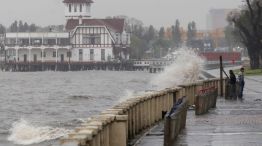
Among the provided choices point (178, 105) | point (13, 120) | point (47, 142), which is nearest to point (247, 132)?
point (178, 105)

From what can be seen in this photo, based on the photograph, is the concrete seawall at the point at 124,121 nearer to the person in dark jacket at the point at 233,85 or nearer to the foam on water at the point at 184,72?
the person in dark jacket at the point at 233,85

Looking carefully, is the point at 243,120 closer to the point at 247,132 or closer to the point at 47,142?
the point at 247,132

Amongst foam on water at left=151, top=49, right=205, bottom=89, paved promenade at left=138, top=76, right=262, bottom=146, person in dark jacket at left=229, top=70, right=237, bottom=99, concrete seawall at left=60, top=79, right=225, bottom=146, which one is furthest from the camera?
foam on water at left=151, top=49, right=205, bottom=89

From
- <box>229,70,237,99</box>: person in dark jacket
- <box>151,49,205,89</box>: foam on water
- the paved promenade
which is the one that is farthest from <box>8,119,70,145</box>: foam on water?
<box>151,49,205,89</box>: foam on water

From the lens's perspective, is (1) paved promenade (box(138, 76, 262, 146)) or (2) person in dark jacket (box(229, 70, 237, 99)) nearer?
(1) paved promenade (box(138, 76, 262, 146))

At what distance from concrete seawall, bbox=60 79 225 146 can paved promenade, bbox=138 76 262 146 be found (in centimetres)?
50

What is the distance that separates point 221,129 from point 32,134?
14287mm

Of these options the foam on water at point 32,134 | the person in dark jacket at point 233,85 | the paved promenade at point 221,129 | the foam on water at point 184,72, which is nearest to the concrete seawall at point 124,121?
the paved promenade at point 221,129

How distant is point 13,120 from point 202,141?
28106 mm

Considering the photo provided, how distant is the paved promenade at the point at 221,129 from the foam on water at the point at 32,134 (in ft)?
22.4

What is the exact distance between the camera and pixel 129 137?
70.7ft

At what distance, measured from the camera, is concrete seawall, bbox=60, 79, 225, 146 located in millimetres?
14246

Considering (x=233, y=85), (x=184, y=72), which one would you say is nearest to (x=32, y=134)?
(x=233, y=85)

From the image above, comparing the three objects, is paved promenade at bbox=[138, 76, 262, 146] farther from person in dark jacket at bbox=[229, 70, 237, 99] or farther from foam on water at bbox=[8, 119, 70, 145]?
foam on water at bbox=[8, 119, 70, 145]
